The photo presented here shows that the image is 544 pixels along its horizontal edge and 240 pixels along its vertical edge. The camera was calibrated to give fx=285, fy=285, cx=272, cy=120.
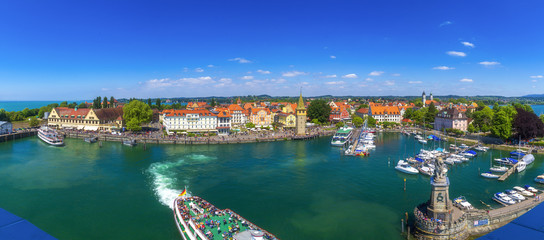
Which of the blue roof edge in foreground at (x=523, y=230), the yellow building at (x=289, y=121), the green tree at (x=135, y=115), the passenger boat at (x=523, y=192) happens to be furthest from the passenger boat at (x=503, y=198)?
the green tree at (x=135, y=115)

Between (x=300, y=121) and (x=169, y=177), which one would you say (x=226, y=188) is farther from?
(x=300, y=121)

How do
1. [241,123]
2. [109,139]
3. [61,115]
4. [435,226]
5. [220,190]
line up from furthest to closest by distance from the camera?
[241,123], [61,115], [109,139], [220,190], [435,226]

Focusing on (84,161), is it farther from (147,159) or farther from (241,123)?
(241,123)

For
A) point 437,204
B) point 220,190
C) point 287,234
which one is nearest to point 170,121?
point 220,190

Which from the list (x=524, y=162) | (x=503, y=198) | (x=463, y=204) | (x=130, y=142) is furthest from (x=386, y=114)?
(x=130, y=142)

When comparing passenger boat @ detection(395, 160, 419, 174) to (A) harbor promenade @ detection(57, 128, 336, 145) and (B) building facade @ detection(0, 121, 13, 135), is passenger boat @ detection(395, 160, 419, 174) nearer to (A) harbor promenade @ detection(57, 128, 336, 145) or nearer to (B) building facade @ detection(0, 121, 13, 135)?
(A) harbor promenade @ detection(57, 128, 336, 145)

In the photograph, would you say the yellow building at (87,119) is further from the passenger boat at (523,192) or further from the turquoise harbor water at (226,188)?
the passenger boat at (523,192)

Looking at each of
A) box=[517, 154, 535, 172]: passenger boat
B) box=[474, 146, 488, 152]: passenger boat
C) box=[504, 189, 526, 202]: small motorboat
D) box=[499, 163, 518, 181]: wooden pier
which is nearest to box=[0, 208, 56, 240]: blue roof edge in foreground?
box=[504, 189, 526, 202]: small motorboat
